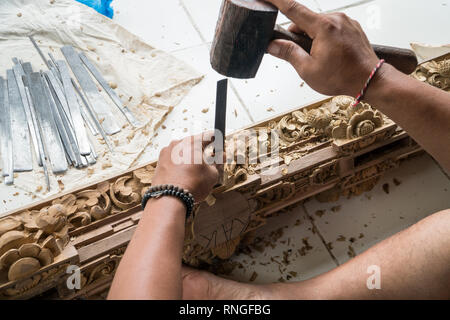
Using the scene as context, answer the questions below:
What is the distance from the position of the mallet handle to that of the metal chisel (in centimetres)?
74

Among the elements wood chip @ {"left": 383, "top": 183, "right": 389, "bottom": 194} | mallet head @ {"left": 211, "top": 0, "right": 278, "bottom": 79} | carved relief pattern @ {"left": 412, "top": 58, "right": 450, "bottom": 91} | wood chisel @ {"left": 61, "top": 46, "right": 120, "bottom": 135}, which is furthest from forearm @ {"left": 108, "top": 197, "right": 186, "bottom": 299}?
carved relief pattern @ {"left": 412, "top": 58, "right": 450, "bottom": 91}

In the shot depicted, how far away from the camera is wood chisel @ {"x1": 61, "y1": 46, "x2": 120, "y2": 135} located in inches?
66.3

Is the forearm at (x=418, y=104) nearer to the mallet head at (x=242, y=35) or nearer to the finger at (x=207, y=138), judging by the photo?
the mallet head at (x=242, y=35)

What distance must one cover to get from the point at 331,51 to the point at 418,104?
284 millimetres

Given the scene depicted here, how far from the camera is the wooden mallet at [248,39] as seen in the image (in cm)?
→ 114

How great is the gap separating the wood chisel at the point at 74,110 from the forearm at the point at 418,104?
40.9 inches

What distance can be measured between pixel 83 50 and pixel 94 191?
802 millimetres

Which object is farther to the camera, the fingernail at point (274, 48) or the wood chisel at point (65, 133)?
the wood chisel at point (65, 133)

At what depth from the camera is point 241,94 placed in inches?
73.8

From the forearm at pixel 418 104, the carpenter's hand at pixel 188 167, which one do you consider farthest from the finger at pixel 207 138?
the forearm at pixel 418 104

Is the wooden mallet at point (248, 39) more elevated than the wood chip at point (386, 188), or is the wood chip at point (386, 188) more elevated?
the wooden mallet at point (248, 39)

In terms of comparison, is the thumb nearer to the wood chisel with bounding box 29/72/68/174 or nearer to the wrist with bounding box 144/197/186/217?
the wrist with bounding box 144/197/186/217

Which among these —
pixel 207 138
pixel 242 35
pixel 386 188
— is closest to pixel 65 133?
pixel 207 138
